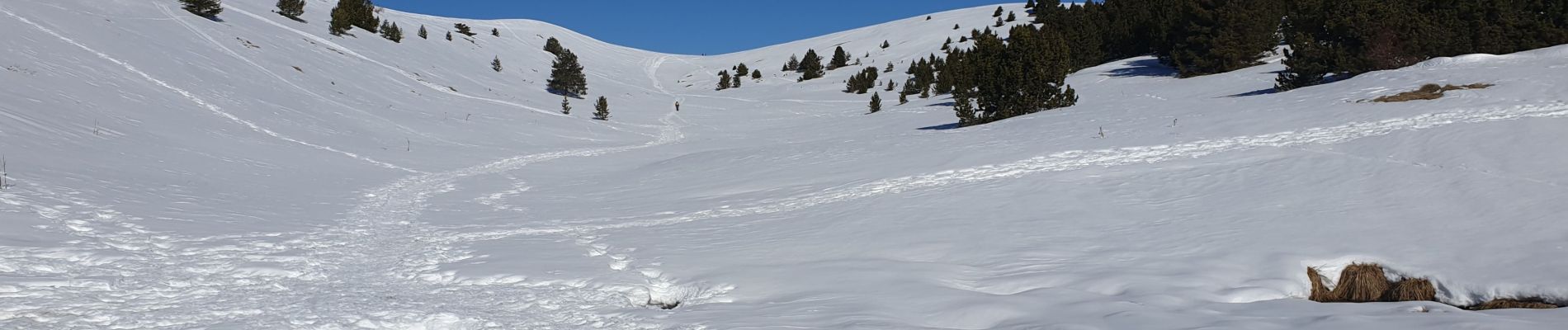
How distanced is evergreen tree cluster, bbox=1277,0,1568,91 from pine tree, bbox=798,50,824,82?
25.2 metres

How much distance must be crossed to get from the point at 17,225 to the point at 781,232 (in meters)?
5.99

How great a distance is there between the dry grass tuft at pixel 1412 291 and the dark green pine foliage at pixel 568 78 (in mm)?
30891

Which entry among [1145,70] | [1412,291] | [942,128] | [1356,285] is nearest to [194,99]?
[942,128]

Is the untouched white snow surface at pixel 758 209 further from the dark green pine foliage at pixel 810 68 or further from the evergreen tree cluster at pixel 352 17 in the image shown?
the dark green pine foliage at pixel 810 68

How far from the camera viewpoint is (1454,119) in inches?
435

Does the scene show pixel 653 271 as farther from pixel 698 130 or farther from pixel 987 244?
pixel 698 130

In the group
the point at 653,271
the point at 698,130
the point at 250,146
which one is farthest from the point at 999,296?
the point at 698,130

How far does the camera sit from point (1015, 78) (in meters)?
19.8

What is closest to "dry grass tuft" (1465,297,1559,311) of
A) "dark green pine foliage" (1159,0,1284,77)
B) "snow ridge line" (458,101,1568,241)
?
"snow ridge line" (458,101,1568,241)

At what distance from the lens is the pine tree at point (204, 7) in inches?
970

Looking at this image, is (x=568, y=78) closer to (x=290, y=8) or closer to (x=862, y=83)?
(x=290, y=8)

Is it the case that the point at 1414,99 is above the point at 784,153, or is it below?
above

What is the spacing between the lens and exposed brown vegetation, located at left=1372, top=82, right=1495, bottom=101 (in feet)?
42.8

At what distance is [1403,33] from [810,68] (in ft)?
92.2
